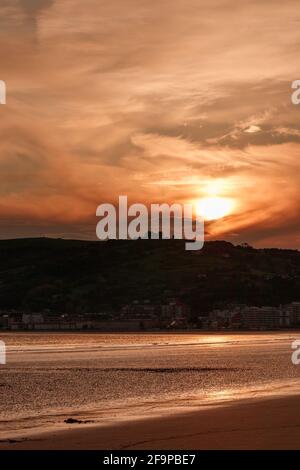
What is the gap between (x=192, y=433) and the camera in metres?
23.8

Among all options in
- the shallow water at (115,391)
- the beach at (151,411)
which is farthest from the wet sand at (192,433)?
the shallow water at (115,391)

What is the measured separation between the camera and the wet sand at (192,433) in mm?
21391

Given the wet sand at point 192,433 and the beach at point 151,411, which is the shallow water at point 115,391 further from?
the wet sand at point 192,433

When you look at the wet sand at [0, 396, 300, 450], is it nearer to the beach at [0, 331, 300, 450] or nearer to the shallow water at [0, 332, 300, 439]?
the beach at [0, 331, 300, 450]

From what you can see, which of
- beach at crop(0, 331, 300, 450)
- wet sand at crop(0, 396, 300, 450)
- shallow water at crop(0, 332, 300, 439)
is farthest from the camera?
shallow water at crop(0, 332, 300, 439)

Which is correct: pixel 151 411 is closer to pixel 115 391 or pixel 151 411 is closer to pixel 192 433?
pixel 192 433

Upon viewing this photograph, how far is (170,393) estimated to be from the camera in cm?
4166

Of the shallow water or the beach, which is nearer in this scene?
the beach

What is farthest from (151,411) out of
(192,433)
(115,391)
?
(115,391)

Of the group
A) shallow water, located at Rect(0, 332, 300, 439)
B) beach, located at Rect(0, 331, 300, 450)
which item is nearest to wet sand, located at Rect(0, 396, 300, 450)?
beach, located at Rect(0, 331, 300, 450)

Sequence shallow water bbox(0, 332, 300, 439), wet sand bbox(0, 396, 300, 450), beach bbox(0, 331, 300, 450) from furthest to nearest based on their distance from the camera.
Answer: shallow water bbox(0, 332, 300, 439) < beach bbox(0, 331, 300, 450) < wet sand bbox(0, 396, 300, 450)

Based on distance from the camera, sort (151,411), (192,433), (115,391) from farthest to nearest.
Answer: (115,391) < (151,411) < (192,433)

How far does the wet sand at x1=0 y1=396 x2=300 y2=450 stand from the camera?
21391 millimetres
